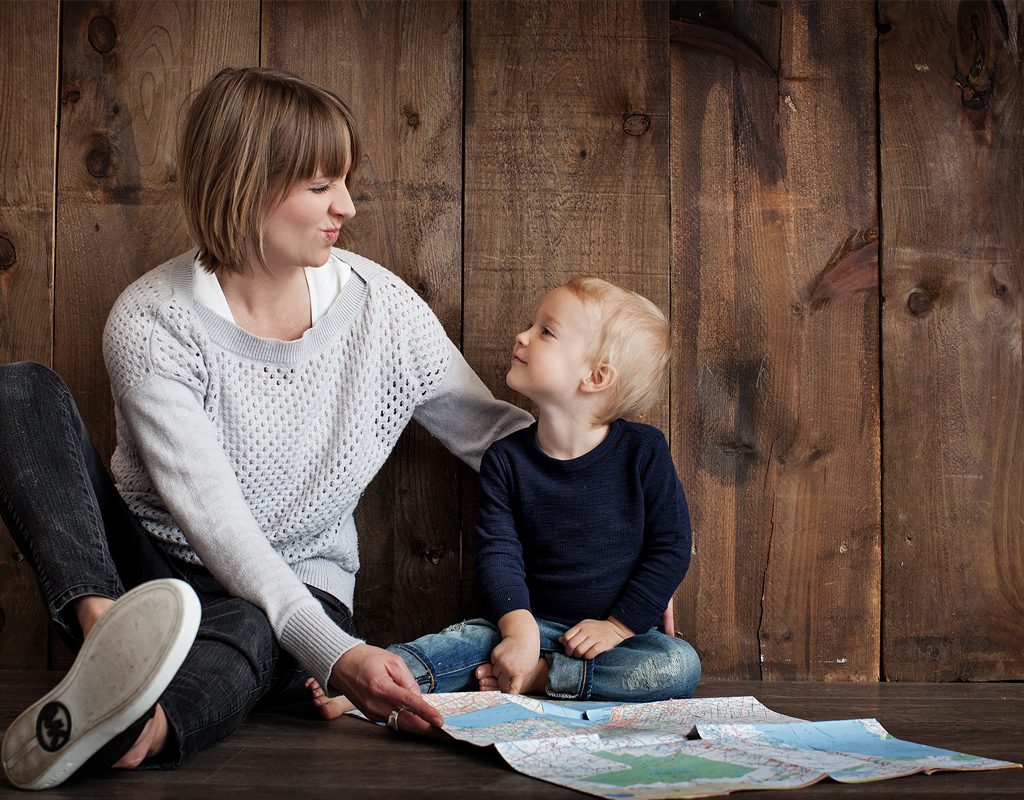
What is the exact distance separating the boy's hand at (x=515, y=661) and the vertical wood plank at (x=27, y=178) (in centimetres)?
78

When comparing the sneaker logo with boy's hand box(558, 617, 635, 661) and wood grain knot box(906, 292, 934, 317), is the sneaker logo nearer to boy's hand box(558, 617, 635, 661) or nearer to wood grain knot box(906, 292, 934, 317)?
boy's hand box(558, 617, 635, 661)

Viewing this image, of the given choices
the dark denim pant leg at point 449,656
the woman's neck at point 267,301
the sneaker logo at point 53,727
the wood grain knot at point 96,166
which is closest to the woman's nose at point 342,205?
the woman's neck at point 267,301

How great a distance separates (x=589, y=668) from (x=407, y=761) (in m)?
0.35

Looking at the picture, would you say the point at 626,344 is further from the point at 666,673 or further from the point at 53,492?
the point at 53,492

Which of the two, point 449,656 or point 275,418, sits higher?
point 275,418

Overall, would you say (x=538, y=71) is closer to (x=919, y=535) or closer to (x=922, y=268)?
(x=922, y=268)

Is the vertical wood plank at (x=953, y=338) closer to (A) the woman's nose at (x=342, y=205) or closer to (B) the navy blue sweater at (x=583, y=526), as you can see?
(B) the navy blue sweater at (x=583, y=526)

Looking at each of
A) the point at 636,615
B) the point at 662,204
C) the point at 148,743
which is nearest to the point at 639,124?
the point at 662,204

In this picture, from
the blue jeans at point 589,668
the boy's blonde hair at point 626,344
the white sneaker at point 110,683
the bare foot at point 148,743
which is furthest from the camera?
the boy's blonde hair at point 626,344

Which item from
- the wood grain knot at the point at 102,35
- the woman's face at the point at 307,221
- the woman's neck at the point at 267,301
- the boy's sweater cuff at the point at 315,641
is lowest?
the boy's sweater cuff at the point at 315,641

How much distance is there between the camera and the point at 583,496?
4.58ft

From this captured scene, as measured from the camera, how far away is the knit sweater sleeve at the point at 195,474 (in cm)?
109

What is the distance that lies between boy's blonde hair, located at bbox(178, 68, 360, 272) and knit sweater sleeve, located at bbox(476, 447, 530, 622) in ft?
1.50

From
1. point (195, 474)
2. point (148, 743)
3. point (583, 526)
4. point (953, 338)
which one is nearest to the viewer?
point (148, 743)
